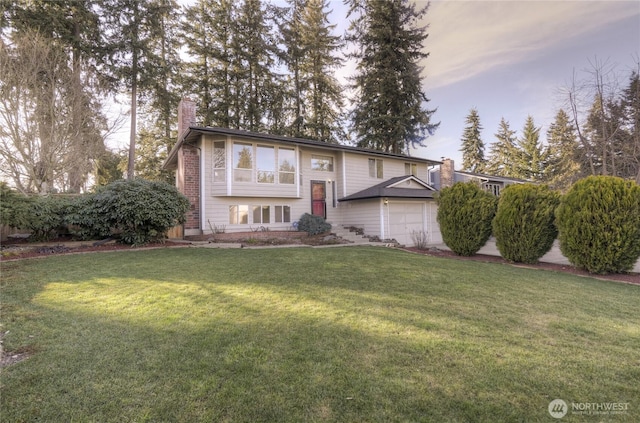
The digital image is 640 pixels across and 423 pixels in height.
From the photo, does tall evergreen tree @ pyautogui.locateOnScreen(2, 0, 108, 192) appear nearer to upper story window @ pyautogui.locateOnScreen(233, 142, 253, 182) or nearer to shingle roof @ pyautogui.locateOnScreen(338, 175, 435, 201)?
upper story window @ pyautogui.locateOnScreen(233, 142, 253, 182)

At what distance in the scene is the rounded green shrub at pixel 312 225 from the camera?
13.4m

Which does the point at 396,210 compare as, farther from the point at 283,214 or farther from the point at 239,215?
the point at 239,215

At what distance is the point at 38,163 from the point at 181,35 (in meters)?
15.1

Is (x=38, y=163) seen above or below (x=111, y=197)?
above

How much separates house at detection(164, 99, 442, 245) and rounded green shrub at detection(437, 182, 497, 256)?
3.39 m

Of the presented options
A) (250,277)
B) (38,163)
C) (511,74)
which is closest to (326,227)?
(250,277)

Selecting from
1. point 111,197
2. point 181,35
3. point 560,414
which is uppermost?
point 181,35

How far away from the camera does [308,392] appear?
1993mm

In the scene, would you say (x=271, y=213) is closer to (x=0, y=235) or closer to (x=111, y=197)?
(x=111, y=197)

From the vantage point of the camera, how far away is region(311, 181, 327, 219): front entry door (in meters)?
15.0

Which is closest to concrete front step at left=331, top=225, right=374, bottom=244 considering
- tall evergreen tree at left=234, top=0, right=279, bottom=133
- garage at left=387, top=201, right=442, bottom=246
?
garage at left=387, top=201, right=442, bottom=246

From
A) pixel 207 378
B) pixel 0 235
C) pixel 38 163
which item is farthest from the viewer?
pixel 38 163

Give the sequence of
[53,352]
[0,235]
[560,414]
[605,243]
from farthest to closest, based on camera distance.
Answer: [0,235]
[605,243]
[53,352]
[560,414]

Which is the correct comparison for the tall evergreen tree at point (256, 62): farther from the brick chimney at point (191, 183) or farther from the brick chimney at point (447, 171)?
the brick chimney at point (447, 171)
